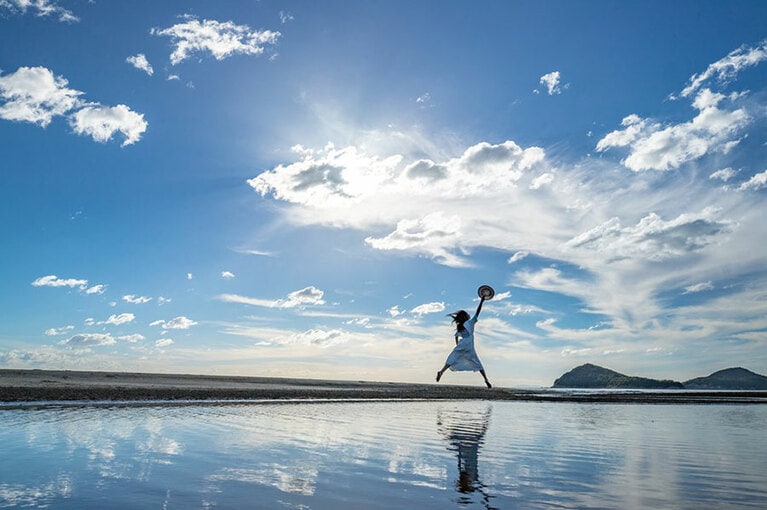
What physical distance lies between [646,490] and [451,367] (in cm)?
2010

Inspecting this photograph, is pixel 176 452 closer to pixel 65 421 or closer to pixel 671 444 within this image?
pixel 65 421

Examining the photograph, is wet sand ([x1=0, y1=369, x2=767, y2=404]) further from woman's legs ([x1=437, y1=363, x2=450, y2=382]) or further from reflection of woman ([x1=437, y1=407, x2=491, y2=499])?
reflection of woman ([x1=437, y1=407, x2=491, y2=499])

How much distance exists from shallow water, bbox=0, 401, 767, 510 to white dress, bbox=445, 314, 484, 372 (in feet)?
19.3

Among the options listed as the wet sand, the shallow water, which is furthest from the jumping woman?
the wet sand

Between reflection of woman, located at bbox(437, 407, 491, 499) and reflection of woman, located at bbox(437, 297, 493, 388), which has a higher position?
reflection of woman, located at bbox(437, 297, 493, 388)

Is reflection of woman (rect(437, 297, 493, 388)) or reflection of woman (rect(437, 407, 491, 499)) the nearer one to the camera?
reflection of woman (rect(437, 407, 491, 499))

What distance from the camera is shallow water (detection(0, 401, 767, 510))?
417 inches

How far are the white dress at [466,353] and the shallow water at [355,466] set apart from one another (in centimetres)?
589

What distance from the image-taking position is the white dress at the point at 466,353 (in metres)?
32.0

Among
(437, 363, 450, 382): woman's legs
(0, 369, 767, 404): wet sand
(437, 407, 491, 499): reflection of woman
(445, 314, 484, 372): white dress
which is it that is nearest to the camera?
(437, 407, 491, 499): reflection of woman

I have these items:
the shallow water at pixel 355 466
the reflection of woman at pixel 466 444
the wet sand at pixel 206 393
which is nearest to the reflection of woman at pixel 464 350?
the reflection of woman at pixel 466 444

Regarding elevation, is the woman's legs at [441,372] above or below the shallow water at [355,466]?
above

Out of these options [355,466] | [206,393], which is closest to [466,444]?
[355,466]

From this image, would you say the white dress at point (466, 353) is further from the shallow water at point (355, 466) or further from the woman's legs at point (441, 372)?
the shallow water at point (355, 466)
